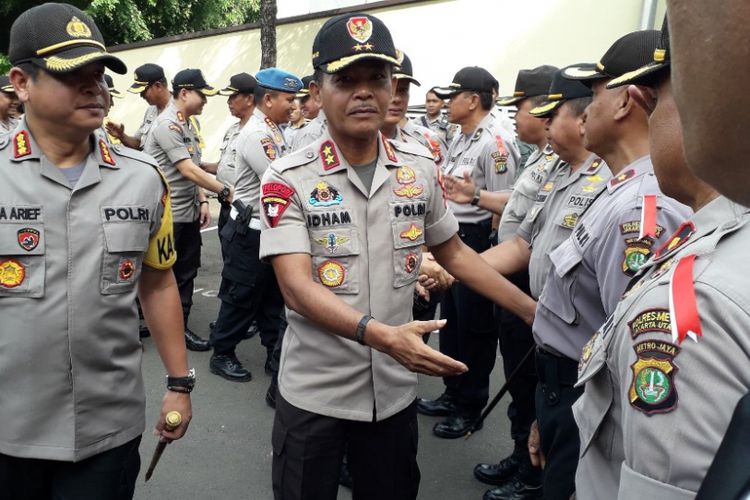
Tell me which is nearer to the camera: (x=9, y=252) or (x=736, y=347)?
(x=736, y=347)

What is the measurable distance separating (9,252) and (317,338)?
0.95 metres

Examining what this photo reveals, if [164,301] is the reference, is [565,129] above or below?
above

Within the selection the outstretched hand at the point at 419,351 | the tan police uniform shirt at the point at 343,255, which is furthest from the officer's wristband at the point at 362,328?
the tan police uniform shirt at the point at 343,255

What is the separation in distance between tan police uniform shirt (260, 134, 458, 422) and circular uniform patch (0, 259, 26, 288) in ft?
2.31

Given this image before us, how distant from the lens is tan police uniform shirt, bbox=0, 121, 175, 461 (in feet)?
6.02

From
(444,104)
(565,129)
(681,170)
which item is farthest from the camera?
(444,104)

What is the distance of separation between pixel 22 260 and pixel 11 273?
5 cm

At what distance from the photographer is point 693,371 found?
0.92m

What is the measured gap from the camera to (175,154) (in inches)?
205

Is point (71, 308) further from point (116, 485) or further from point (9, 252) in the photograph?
point (116, 485)

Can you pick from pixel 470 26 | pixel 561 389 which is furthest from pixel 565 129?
pixel 470 26

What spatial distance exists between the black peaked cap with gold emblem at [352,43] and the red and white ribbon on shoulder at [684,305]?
138 centimetres

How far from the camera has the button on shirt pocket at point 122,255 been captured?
1.94 m

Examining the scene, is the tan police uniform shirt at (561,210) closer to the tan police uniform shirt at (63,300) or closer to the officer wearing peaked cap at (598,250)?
the officer wearing peaked cap at (598,250)
